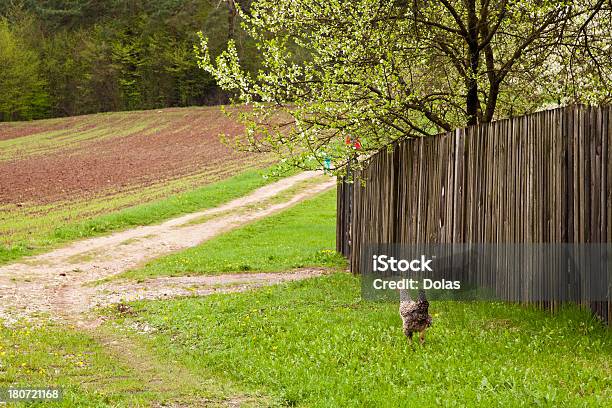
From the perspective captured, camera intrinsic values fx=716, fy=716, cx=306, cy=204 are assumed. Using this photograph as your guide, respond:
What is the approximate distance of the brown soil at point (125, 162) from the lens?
3775cm

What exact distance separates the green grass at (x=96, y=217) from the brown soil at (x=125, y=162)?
422cm

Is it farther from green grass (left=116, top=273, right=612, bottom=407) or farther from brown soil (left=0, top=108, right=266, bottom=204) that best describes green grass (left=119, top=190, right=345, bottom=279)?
brown soil (left=0, top=108, right=266, bottom=204)

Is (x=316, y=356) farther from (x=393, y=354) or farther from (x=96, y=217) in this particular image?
(x=96, y=217)

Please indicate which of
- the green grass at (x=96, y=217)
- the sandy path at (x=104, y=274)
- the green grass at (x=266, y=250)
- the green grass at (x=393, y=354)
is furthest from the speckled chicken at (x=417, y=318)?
the green grass at (x=96, y=217)

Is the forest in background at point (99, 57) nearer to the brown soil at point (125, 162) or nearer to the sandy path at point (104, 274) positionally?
the brown soil at point (125, 162)

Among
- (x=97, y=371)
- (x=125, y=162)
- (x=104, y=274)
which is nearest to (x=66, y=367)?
(x=97, y=371)

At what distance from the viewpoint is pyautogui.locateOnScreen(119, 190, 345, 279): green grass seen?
19156 millimetres

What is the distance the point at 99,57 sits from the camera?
81438mm

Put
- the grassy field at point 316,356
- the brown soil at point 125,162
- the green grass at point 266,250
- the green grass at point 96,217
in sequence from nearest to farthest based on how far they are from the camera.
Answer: the grassy field at point 316,356 < the green grass at point 266,250 < the green grass at point 96,217 < the brown soil at point 125,162

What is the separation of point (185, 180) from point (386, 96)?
92.5 feet

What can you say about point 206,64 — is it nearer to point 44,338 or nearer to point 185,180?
point 44,338

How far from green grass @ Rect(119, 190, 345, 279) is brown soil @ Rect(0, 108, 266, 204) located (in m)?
12.0

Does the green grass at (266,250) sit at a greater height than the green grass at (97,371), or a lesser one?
greater

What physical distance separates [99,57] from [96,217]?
5851 centimetres
